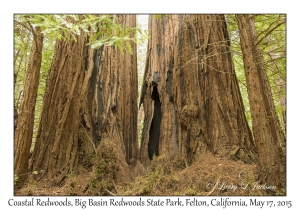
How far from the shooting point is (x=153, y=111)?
644 cm

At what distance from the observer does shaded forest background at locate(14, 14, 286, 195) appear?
3762 millimetres

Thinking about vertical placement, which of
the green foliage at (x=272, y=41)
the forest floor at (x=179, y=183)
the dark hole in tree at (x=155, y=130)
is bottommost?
the forest floor at (x=179, y=183)

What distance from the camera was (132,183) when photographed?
15.7 ft

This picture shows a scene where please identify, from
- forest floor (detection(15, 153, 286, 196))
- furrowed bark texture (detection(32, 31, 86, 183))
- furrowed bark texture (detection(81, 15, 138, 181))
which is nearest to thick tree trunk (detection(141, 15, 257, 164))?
forest floor (detection(15, 153, 286, 196))

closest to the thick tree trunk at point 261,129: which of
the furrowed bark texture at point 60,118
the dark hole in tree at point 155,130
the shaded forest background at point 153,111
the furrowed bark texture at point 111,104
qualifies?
the shaded forest background at point 153,111

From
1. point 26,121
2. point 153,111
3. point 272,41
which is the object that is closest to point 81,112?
point 26,121

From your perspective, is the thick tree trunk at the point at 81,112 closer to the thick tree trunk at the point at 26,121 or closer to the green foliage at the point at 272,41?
the thick tree trunk at the point at 26,121

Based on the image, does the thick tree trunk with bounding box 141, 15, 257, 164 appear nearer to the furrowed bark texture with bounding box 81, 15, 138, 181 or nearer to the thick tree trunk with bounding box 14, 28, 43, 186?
the furrowed bark texture with bounding box 81, 15, 138, 181

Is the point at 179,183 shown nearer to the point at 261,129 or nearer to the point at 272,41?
the point at 261,129

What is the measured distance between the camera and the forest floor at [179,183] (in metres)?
3.60

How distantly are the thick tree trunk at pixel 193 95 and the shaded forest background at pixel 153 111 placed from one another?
25 mm

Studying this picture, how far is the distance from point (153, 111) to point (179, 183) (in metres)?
2.62
